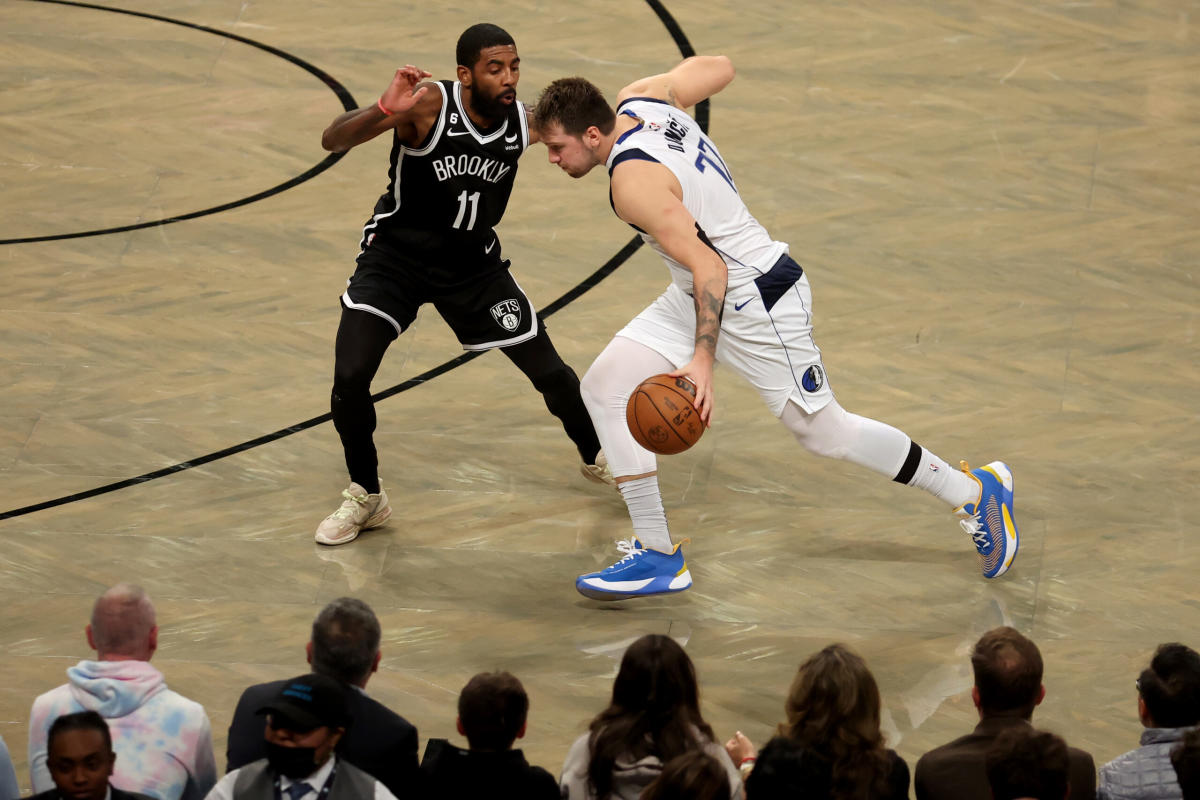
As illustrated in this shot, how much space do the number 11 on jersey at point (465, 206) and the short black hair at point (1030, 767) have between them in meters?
3.07

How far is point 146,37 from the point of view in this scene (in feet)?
30.7

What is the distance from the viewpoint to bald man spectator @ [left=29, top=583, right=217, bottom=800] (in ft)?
12.5

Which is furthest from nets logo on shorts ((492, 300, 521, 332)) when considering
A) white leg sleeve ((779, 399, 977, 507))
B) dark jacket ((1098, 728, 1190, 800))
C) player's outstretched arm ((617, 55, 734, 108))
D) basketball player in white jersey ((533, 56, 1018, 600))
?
dark jacket ((1098, 728, 1190, 800))

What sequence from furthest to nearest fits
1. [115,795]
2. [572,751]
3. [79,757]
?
[572,751] → [115,795] → [79,757]

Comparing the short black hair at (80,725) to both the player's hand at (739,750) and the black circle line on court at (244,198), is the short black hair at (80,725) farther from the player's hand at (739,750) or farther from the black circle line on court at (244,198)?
the black circle line on court at (244,198)

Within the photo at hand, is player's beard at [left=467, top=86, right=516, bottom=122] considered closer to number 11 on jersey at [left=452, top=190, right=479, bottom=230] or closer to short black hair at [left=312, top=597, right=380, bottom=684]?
number 11 on jersey at [left=452, top=190, right=479, bottom=230]

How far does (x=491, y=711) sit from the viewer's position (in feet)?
11.8

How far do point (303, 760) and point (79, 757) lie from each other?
18.9 inches

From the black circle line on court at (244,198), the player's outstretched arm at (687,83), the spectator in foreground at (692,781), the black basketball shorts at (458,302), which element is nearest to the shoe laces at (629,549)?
the black basketball shorts at (458,302)

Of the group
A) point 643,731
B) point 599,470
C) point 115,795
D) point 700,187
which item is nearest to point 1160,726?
point 643,731

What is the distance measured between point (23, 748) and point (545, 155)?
451 cm

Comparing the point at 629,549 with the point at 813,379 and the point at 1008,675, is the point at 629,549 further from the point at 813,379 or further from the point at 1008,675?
the point at 1008,675

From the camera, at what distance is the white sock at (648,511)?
214 inches

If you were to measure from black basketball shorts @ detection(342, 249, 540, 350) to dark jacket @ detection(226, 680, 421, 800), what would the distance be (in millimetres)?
2141
